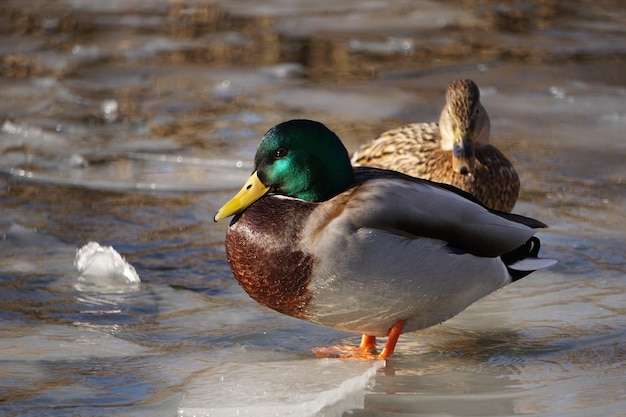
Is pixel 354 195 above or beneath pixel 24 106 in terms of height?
above

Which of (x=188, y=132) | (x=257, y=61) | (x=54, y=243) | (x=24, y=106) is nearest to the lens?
(x=54, y=243)

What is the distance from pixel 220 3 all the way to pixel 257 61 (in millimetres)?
2541

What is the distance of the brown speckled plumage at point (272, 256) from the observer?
3521 mm

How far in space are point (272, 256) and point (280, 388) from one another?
405 millimetres

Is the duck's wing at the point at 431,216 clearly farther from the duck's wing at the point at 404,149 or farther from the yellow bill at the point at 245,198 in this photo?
the duck's wing at the point at 404,149

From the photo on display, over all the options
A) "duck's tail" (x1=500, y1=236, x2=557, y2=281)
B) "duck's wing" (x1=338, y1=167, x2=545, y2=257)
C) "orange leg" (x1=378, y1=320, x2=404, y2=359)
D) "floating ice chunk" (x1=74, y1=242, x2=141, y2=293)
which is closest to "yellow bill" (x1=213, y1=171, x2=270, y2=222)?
"duck's wing" (x1=338, y1=167, x2=545, y2=257)

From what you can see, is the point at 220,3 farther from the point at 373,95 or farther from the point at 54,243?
the point at 54,243

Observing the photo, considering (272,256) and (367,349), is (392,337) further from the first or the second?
(272,256)

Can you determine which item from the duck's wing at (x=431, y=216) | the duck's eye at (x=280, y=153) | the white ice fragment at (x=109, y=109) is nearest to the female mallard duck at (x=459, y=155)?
the duck's wing at (x=431, y=216)

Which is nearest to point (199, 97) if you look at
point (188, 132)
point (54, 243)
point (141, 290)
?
point (188, 132)

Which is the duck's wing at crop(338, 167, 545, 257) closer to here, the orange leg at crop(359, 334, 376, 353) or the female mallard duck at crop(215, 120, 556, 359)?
the female mallard duck at crop(215, 120, 556, 359)

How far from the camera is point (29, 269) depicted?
4738 mm

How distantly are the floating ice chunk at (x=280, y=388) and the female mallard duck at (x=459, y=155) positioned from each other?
158 cm

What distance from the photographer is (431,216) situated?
366 centimetres
